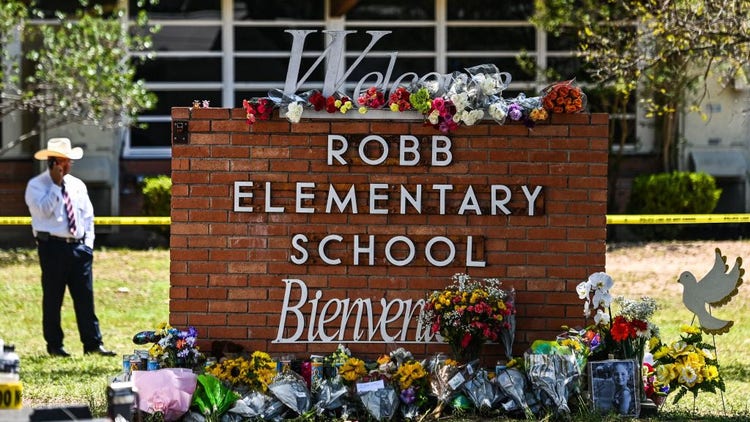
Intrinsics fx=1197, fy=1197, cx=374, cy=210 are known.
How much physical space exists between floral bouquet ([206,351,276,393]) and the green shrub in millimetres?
11060

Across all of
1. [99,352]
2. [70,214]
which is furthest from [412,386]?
[70,214]

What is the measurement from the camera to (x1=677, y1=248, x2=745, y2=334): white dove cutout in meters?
8.03

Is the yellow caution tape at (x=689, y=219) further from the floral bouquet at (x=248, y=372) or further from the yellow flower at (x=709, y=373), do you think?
the floral bouquet at (x=248, y=372)

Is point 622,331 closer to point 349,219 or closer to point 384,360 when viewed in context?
point 384,360

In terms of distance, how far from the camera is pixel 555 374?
764 cm

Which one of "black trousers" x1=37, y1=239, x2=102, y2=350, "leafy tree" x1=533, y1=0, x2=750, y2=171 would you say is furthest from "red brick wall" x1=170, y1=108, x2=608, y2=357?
"leafy tree" x1=533, y1=0, x2=750, y2=171

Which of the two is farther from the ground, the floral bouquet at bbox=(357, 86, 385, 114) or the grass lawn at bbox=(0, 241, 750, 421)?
the floral bouquet at bbox=(357, 86, 385, 114)

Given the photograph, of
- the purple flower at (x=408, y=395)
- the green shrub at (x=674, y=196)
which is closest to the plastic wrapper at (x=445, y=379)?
the purple flower at (x=408, y=395)

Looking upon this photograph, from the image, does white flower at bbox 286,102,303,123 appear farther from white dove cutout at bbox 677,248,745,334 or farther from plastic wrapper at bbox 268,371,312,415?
white dove cutout at bbox 677,248,745,334

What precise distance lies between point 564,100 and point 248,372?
279cm

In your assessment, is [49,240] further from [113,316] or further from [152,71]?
[152,71]

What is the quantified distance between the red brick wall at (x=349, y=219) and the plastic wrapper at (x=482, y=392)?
0.53m

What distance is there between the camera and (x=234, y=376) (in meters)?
7.77

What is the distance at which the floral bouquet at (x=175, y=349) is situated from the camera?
788 cm
